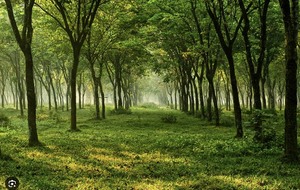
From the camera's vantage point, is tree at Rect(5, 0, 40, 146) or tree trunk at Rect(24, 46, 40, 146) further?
tree trunk at Rect(24, 46, 40, 146)

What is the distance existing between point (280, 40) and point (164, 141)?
23.0m

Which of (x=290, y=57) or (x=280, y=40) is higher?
(x=280, y=40)

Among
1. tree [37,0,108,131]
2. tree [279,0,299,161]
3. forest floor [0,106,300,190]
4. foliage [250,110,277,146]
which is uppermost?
tree [37,0,108,131]

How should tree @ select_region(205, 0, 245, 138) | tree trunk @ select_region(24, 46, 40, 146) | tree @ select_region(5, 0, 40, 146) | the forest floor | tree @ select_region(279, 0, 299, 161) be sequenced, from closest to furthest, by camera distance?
the forest floor < tree @ select_region(279, 0, 299, 161) < tree @ select_region(5, 0, 40, 146) < tree trunk @ select_region(24, 46, 40, 146) < tree @ select_region(205, 0, 245, 138)

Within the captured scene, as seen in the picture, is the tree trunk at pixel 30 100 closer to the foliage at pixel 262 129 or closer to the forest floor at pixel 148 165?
the forest floor at pixel 148 165

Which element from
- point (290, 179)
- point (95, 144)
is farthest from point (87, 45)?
point (290, 179)

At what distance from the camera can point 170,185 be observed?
1004cm

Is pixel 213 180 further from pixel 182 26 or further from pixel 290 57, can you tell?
pixel 182 26

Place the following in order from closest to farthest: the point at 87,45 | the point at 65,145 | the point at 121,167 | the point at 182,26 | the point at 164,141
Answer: the point at 121,167 → the point at 65,145 → the point at 164,141 → the point at 182,26 → the point at 87,45

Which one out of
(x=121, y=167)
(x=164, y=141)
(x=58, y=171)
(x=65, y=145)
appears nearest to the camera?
(x=58, y=171)

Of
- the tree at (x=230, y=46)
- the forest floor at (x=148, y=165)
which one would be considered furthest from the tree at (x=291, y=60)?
the tree at (x=230, y=46)

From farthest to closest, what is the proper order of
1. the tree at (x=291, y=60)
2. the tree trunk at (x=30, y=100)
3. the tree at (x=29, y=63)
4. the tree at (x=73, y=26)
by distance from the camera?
the tree at (x=73, y=26) < the tree trunk at (x=30, y=100) < the tree at (x=29, y=63) < the tree at (x=291, y=60)

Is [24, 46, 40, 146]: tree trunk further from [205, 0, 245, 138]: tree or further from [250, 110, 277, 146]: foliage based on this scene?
[250, 110, 277, 146]: foliage

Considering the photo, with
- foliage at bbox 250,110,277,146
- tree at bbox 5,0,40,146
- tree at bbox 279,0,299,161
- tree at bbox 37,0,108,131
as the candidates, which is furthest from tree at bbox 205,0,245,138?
tree at bbox 5,0,40,146
